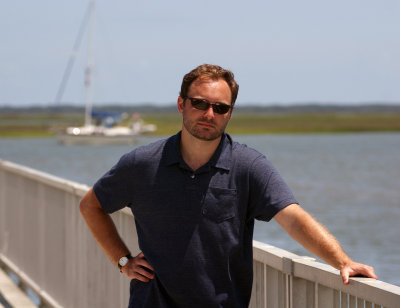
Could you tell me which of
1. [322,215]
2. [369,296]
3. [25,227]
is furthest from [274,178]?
[322,215]

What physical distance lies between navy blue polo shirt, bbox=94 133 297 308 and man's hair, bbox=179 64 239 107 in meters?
0.19

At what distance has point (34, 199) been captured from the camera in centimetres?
743

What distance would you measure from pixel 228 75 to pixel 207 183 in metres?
0.41

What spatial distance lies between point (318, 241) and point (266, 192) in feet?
0.86

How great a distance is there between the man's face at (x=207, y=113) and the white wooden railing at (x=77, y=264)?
64cm

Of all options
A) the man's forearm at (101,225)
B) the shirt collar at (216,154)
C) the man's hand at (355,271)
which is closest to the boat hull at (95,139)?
the man's forearm at (101,225)

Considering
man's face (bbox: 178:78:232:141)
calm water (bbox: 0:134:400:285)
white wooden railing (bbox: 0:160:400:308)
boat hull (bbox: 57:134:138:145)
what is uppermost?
man's face (bbox: 178:78:232:141)

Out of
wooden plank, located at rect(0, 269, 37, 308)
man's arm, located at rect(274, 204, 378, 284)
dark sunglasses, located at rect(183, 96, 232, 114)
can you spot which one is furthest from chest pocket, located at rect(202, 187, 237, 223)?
wooden plank, located at rect(0, 269, 37, 308)

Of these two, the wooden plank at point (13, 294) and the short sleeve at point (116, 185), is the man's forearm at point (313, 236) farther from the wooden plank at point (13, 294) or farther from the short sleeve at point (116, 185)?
the wooden plank at point (13, 294)

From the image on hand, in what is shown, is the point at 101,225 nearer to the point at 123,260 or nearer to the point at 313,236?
the point at 123,260

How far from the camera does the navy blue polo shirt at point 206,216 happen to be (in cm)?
334

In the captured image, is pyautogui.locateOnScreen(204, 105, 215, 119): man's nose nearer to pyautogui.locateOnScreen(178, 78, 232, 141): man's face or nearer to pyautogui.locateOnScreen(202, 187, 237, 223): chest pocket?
pyautogui.locateOnScreen(178, 78, 232, 141): man's face

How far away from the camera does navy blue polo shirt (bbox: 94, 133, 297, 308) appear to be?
334 cm

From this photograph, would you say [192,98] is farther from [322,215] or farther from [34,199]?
[322,215]
